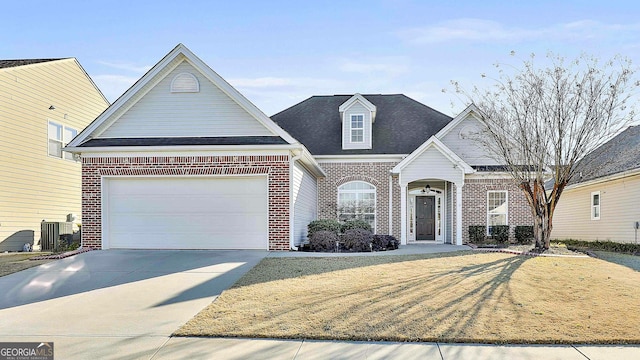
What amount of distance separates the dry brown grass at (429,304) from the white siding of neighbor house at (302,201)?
12.7 ft

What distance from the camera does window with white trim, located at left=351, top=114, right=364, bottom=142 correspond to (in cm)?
2047

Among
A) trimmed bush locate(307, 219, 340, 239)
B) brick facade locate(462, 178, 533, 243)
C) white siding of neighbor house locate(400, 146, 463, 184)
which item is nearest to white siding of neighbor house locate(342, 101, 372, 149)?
white siding of neighbor house locate(400, 146, 463, 184)

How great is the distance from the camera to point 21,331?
6645 mm

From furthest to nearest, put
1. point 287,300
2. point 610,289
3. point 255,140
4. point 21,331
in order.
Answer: point 255,140
point 610,289
point 287,300
point 21,331

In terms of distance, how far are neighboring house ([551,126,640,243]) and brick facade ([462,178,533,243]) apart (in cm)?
227

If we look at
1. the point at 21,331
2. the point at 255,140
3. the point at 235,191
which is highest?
the point at 255,140

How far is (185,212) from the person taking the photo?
14594 mm

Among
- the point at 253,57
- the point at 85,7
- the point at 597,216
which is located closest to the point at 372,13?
the point at 253,57

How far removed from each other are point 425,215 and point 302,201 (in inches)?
260

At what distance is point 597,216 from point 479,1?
1414cm

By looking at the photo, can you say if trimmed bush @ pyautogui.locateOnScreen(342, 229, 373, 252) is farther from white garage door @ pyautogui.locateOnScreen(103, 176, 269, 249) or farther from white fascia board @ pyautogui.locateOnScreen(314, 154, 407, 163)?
white fascia board @ pyautogui.locateOnScreen(314, 154, 407, 163)

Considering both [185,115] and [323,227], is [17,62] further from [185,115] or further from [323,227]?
[323,227]

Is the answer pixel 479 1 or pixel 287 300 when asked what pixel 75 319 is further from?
pixel 479 1

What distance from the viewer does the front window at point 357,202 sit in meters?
20.0
